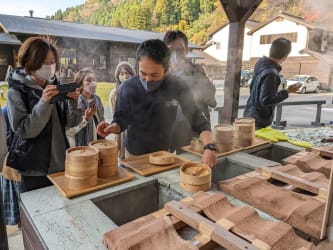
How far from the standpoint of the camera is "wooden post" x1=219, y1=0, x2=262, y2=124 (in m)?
3.19

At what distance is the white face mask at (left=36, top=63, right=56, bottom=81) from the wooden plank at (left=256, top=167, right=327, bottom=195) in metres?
1.50

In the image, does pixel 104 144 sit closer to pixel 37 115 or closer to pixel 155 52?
pixel 37 115

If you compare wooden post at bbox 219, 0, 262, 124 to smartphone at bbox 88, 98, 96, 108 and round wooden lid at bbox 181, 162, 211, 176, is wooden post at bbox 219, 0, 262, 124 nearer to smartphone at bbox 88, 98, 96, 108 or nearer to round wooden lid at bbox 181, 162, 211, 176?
smartphone at bbox 88, 98, 96, 108

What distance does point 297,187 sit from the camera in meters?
1.30

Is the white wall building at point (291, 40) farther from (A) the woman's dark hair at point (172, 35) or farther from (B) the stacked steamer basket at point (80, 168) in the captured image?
(B) the stacked steamer basket at point (80, 168)

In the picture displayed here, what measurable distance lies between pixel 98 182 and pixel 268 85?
195cm

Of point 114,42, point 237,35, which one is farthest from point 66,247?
point 114,42

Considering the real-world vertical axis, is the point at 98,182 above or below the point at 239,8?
below

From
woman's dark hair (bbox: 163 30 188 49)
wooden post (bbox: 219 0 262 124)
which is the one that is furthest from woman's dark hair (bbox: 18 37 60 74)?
wooden post (bbox: 219 0 262 124)

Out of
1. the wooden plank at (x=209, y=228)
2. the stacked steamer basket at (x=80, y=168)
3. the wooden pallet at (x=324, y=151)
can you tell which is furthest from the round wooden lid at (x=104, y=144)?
the wooden pallet at (x=324, y=151)

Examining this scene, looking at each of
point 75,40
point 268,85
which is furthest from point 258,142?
point 75,40

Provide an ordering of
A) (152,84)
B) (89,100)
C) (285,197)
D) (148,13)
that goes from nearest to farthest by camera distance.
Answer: (285,197) < (152,84) < (89,100) < (148,13)

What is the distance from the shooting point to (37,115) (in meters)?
1.47

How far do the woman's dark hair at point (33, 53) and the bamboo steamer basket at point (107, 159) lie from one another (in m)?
0.73
